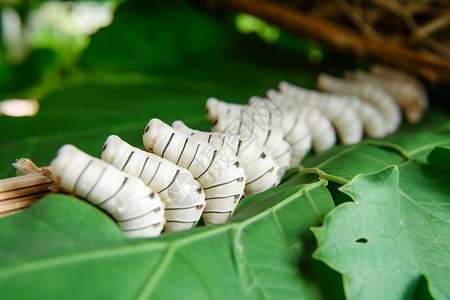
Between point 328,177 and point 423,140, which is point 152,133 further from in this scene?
point 423,140

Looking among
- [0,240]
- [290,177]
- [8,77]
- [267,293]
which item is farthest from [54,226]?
[8,77]

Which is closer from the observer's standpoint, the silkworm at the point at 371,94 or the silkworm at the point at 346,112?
the silkworm at the point at 346,112

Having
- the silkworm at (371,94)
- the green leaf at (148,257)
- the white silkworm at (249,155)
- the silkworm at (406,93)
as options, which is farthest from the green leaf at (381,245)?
the silkworm at (406,93)

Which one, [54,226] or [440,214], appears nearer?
[54,226]

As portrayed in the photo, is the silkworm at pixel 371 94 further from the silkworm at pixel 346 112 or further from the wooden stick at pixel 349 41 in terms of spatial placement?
the wooden stick at pixel 349 41

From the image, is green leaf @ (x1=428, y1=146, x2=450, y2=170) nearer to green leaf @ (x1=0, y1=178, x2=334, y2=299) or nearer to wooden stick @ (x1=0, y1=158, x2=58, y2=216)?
green leaf @ (x1=0, y1=178, x2=334, y2=299)

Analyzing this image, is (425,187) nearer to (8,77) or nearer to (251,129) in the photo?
(251,129)

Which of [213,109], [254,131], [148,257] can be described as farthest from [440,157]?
[148,257]
